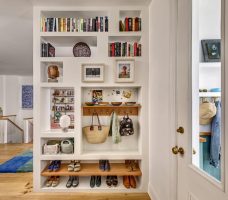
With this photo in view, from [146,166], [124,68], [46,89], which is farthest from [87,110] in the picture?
[146,166]

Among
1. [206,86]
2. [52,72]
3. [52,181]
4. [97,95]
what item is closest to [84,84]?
[97,95]

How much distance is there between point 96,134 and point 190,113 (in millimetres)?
1565

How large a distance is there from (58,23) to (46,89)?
37.0 inches

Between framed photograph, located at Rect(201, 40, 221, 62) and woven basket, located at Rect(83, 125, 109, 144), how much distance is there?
5.83ft

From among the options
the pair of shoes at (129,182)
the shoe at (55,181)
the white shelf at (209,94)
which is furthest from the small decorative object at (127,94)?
the white shelf at (209,94)

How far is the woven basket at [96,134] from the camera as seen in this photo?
8.62 ft

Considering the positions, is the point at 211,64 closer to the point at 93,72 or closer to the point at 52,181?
the point at 93,72

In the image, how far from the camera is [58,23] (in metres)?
2.55

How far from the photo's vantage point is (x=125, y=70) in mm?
2562

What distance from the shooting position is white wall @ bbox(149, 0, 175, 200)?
5.77 ft

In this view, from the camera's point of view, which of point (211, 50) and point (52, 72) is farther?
point (52, 72)

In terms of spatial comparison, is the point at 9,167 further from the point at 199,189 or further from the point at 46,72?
the point at 199,189

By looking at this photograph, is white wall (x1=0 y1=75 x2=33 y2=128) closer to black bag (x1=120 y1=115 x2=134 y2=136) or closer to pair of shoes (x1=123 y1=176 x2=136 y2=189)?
black bag (x1=120 y1=115 x2=134 y2=136)

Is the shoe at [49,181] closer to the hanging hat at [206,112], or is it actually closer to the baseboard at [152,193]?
the baseboard at [152,193]
